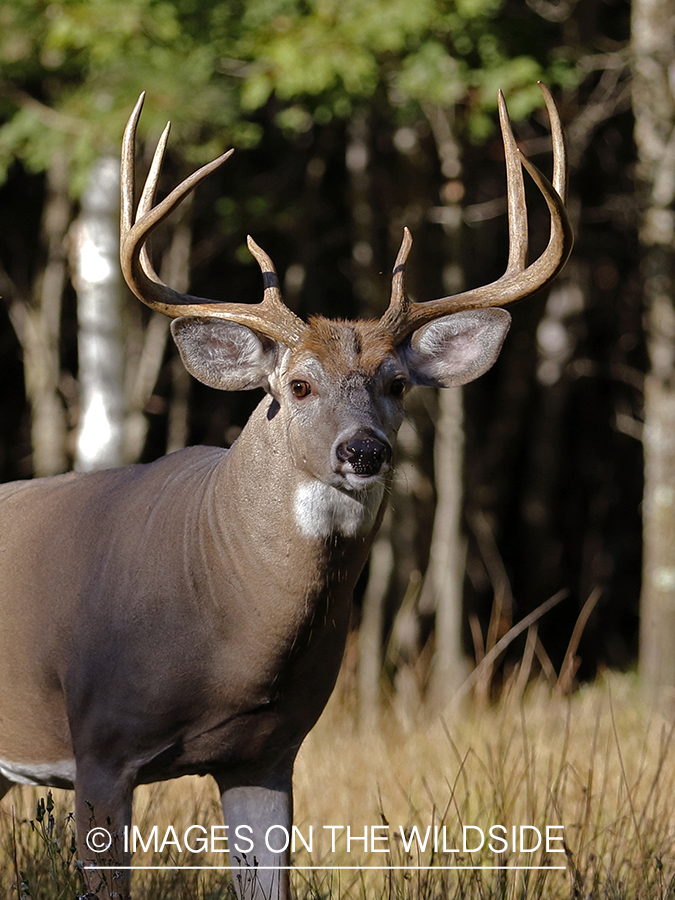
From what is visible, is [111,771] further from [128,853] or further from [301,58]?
[301,58]

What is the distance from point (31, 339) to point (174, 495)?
8.47m

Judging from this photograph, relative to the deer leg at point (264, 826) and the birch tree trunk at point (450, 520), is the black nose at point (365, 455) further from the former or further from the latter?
the birch tree trunk at point (450, 520)

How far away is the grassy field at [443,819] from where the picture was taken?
13.9ft

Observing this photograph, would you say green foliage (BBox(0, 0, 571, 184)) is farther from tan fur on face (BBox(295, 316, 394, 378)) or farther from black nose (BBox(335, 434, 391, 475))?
black nose (BBox(335, 434, 391, 475))

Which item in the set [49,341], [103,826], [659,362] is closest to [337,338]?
[103,826]

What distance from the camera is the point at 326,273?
43.2ft

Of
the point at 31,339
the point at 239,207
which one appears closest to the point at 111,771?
the point at 239,207

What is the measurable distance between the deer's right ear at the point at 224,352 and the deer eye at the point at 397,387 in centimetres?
44

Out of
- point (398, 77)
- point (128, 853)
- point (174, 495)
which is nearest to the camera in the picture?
point (128, 853)

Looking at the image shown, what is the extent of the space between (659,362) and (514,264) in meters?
4.95

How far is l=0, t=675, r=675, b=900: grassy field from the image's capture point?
423cm

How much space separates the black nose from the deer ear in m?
0.79

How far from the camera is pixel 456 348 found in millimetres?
4562

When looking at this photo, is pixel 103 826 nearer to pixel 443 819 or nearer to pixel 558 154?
pixel 443 819
